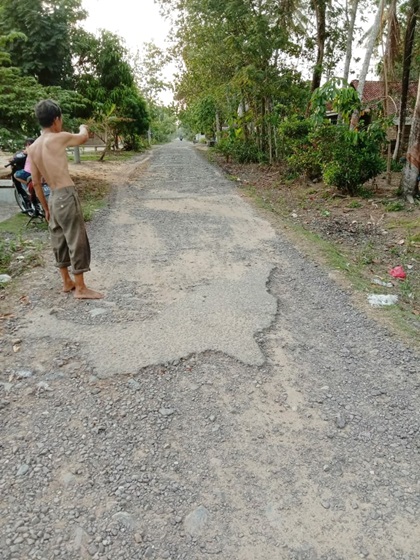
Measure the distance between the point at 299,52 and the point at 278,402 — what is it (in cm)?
1319

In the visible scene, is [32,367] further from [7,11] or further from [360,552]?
[7,11]

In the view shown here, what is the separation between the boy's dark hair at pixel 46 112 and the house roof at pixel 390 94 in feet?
22.9

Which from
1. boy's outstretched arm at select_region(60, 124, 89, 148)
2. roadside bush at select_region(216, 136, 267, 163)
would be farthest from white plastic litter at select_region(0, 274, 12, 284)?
roadside bush at select_region(216, 136, 267, 163)

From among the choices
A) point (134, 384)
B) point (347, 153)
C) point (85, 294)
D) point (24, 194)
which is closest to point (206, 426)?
point (134, 384)

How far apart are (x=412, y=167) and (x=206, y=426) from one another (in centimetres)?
765

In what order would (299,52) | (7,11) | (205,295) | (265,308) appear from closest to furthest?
1. (265,308)
2. (205,295)
3. (7,11)
4. (299,52)

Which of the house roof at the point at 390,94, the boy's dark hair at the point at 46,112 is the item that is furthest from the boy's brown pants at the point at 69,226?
the house roof at the point at 390,94

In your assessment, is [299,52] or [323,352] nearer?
[323,352]

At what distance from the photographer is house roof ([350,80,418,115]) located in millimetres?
9025

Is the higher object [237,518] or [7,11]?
[7,11]

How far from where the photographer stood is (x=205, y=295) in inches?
161

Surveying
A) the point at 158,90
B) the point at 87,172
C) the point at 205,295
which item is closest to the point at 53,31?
the point at 87,172

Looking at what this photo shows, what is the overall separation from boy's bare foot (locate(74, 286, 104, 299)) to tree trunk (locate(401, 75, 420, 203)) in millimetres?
6634

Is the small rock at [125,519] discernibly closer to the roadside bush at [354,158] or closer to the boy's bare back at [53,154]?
the boy's bare back at [53,154]
